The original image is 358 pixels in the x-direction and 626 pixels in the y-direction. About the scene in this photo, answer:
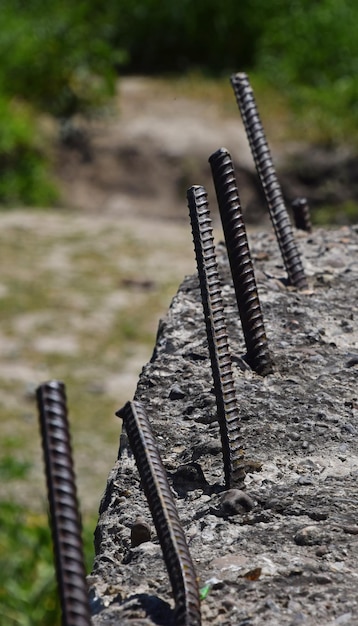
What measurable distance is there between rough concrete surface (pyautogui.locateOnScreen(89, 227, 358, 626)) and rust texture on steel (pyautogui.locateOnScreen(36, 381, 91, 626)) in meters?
0.16

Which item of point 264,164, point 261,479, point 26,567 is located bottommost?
point 261,479

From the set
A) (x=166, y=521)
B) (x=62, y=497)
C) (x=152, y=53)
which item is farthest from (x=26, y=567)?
(x=152, y=53)

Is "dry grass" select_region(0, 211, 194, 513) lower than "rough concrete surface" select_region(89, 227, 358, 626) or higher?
higher

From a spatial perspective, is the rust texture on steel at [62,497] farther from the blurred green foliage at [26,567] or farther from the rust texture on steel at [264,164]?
the blurred green foliage at [26,567]

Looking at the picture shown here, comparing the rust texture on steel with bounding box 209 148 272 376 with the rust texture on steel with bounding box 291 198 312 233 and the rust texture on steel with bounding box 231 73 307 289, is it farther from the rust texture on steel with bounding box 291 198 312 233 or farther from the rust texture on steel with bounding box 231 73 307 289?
the rust texture on steel with bounding box 291 198 312 233

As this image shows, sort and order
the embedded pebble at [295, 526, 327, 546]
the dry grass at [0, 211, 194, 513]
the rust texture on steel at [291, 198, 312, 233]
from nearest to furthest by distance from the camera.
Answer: the embedded pebble at [295, 526, 327, 546], the rust texture on steel at [291, 198, 312, 233], the dry grass at [0, 211, 194, 513]

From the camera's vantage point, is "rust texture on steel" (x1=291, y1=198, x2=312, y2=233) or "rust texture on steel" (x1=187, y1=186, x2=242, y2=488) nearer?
"rust texture on steel" (x1=187, y1=186, x2=242, y2=488)

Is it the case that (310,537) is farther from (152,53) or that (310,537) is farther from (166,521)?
(152,53)

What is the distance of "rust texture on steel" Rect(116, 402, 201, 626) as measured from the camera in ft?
3.45

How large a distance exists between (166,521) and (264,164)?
0.76 m

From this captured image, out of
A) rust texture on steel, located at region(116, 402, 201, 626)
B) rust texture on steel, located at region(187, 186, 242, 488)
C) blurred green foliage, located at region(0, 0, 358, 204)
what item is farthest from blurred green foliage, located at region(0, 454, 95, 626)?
blurred green foliage, located at region(0, 0, 358, 204)

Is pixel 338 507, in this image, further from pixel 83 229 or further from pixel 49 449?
pixel 83 229

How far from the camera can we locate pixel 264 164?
1704 mm

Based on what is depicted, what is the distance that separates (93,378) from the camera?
17.5ft
